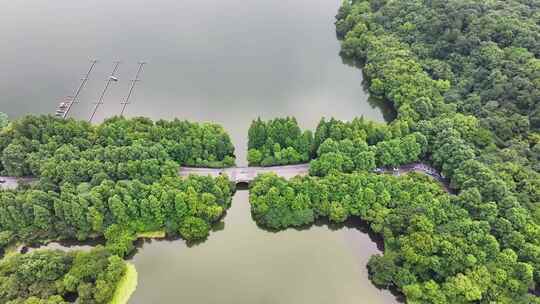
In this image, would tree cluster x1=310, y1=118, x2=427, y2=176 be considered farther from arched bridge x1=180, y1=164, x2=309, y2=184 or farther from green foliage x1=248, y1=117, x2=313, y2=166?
arched bridge x1=180, y1=164, x2=309, y2=184

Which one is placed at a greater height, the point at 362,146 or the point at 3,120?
the point at 3,120

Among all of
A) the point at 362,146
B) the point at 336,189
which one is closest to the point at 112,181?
the point at 336,189

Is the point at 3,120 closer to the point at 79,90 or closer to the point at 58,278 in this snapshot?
the point at 79,90

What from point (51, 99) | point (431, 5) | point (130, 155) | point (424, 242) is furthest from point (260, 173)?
point (431, 5)

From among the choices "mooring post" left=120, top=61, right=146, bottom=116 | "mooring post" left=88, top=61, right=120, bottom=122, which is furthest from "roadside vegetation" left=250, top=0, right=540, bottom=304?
"mooring post" left=88, top=61, right=120, bottom=122

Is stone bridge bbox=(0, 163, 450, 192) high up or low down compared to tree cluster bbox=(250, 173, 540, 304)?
up
